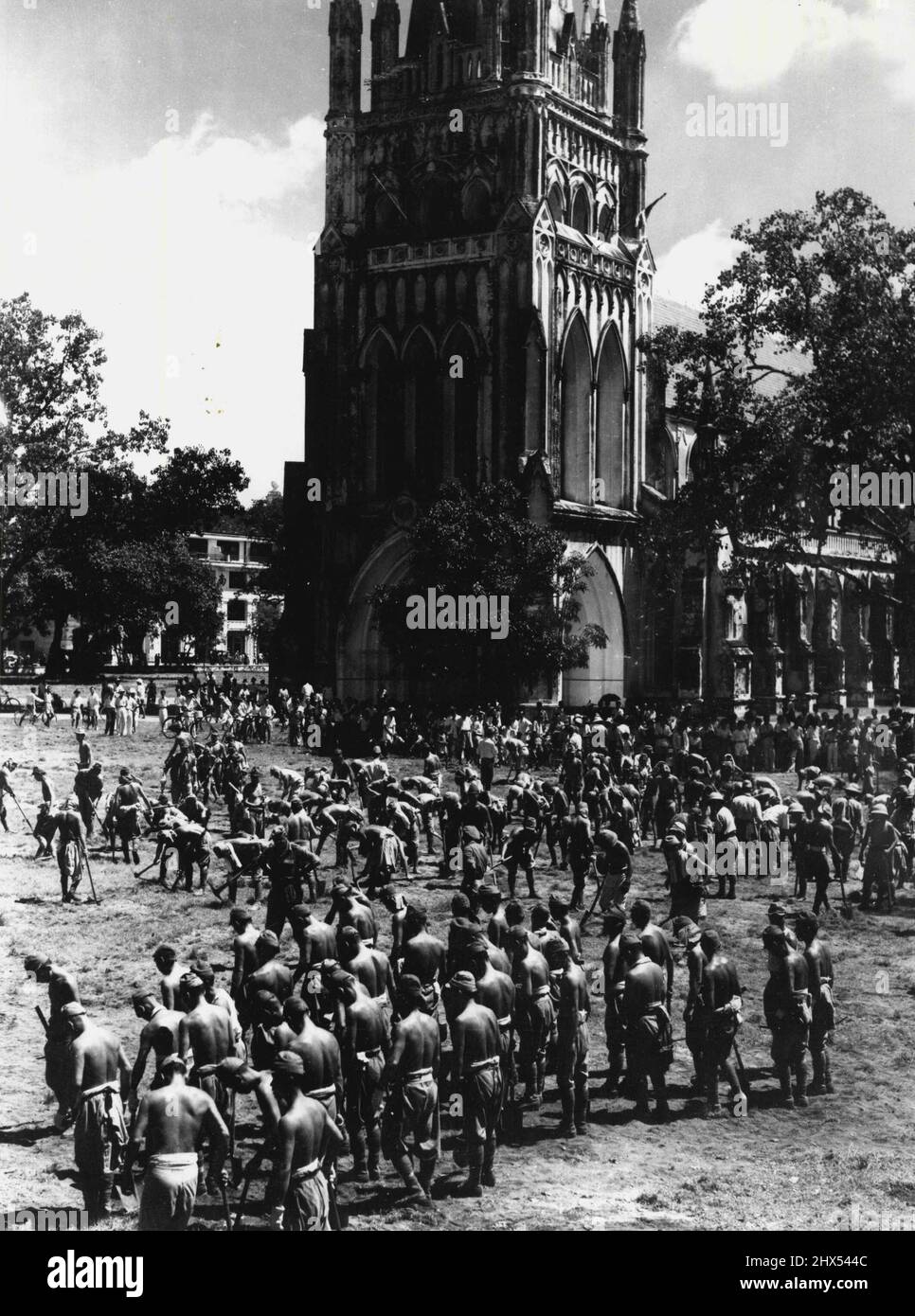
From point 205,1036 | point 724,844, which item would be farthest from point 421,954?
point 724,844

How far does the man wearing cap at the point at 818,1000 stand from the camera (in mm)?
14062

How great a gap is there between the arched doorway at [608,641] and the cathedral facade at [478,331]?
0.27 ft

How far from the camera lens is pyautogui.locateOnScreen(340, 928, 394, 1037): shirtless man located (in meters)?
12.9

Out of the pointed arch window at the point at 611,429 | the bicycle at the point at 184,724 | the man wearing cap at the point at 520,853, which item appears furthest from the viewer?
the pointed arch window at the point at 611,429

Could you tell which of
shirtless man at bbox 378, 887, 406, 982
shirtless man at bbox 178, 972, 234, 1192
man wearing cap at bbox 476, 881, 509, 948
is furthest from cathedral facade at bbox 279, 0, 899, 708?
shirtless man at bbox 178, 972, 234, 1192

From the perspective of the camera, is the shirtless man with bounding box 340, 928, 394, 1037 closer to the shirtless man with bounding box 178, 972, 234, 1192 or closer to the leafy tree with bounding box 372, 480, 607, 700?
the shirtless man with bounding box 178, 972, 234, 1192

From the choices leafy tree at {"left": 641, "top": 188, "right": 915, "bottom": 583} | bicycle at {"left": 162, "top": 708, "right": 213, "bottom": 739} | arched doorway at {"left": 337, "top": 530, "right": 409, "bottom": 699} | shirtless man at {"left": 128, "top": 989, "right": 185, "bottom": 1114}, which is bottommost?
shirtless man at {"left": 128, "top": 989, "right": 185, "bottom": 1114}

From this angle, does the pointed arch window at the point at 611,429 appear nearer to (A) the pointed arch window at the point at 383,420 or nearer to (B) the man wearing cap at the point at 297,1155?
(A) the pointed arch window at the point at 383,420

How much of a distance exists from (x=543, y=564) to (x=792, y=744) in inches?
359

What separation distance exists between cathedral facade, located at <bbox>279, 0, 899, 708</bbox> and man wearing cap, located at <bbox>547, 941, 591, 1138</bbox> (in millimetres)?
35541

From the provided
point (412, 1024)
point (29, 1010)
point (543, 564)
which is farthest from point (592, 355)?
point (412, 1024)

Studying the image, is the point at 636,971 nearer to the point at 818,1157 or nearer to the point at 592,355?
the point at 818,1157

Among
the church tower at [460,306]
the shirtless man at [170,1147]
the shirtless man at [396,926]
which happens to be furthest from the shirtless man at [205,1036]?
the church tower at [460,306]

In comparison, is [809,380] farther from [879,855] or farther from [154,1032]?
[154,1032]
